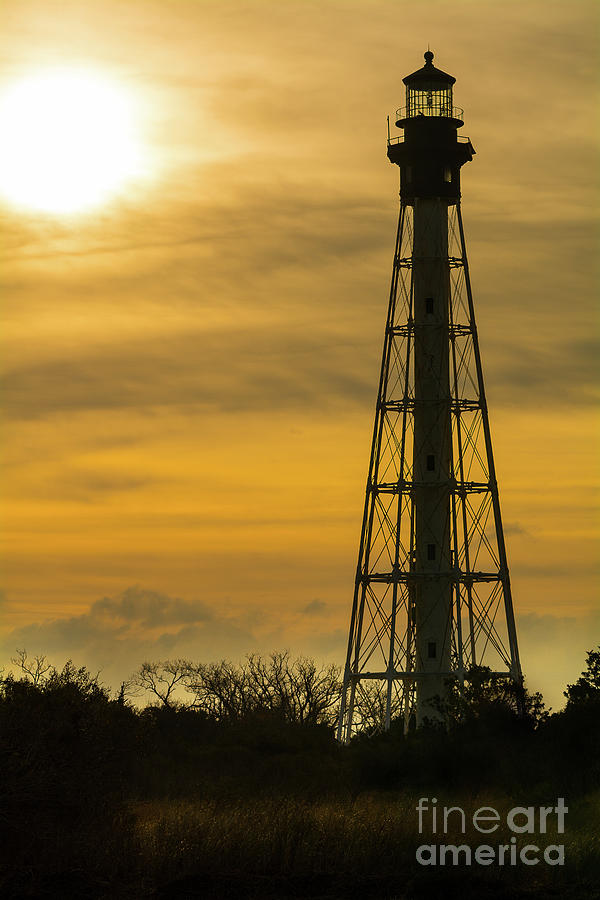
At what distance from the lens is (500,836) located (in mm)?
47250

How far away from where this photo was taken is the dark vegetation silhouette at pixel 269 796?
142 ft

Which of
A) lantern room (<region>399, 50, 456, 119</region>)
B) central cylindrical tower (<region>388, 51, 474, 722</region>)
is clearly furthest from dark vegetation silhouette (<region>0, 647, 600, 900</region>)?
lantern room (<region>399, 50, 456, 119</region>)

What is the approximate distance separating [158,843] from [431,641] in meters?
28.6

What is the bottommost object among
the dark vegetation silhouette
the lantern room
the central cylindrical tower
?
the dark vegetation silhouette

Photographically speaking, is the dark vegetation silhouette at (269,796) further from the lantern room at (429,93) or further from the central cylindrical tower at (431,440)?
the lantern room at (429,93)

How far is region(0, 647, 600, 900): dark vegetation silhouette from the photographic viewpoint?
4338cm

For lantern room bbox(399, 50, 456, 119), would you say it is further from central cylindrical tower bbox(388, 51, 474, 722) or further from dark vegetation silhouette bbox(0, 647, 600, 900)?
dark vegetation silhouette bbox(0, 647, 600, 900)

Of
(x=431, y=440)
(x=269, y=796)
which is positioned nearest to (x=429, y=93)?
(x=431, y=440)

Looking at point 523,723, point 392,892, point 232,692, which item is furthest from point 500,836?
point 232,692

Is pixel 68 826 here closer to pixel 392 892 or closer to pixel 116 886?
pixel 116 886

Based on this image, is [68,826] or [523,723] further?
[523,723]

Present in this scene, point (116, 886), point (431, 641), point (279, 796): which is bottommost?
point (116, 886)

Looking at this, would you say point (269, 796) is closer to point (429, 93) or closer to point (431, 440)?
point (431, 440)

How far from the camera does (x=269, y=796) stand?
56312 mm
